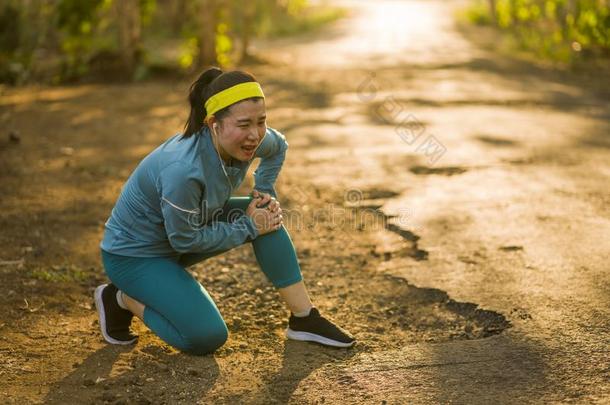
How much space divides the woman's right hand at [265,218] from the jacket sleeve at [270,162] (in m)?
0.34

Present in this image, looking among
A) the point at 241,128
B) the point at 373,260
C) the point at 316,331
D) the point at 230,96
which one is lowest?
the point at 373,260

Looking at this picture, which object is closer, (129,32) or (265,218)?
(265,218)

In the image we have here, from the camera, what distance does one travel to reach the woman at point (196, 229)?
3.17 meters

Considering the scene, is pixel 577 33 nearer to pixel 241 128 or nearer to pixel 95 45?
pixel 95 45

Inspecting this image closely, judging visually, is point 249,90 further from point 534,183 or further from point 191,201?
point 534,183

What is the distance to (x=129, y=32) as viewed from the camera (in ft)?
37.8

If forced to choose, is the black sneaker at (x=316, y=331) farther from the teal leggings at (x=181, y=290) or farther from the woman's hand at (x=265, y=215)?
the woman's hand at (x=265, y=215)

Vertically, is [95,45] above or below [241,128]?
below

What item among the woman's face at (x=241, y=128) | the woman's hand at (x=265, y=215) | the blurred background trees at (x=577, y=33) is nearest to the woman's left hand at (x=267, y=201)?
the woman's hand at (x=265, y=215)

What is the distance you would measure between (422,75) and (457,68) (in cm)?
82

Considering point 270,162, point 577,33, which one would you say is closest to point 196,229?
point 270,162

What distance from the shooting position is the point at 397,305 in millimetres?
3879

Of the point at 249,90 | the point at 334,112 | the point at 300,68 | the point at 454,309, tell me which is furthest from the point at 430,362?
the point at 300,68

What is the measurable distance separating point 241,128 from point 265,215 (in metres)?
0.41
